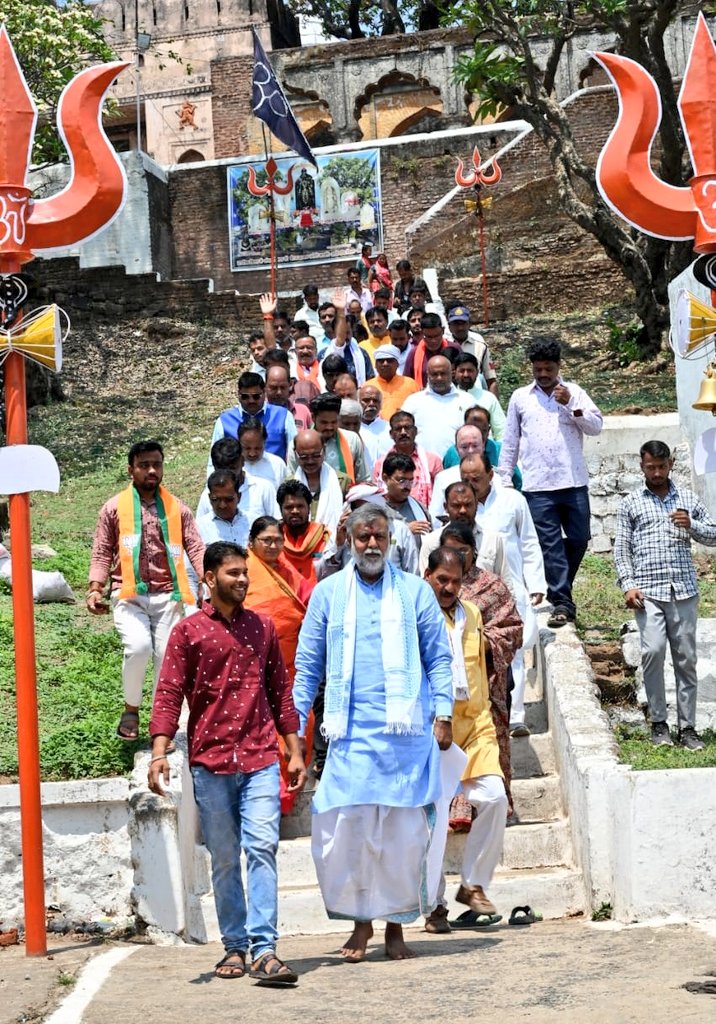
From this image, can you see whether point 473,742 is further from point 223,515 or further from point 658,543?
point 223,515

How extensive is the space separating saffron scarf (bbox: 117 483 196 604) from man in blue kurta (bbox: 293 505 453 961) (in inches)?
76.8

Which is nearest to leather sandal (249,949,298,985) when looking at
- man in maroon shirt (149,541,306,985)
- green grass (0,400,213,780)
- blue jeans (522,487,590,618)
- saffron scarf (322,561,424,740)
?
man in maroon shirt (149,541,306,985)

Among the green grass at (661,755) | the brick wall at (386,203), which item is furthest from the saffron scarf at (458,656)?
the brick wall at (386,203)

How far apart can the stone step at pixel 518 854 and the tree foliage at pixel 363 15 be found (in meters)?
36.1

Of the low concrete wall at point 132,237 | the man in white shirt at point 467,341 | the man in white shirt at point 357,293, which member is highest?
the low concrete wall at point 132,237

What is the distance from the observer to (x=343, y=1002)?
234 inches

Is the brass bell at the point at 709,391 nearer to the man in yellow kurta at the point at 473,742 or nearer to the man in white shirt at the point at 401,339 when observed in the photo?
the man in yellow kurta at the point at 473,742

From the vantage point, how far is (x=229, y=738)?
21.9ft

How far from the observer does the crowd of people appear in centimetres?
672

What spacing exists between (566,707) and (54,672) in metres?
3.20

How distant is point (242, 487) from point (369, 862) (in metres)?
3.86

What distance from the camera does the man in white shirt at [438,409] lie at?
40.3 feet

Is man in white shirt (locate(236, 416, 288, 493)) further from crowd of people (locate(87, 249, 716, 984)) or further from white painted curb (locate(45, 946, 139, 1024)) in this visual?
white painted curb (locate(45, 946, 139, 1024))

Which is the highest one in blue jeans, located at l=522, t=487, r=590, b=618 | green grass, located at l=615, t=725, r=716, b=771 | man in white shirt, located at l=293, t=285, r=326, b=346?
man in white shirt, located at l=293, t=285, r=326, b=346
